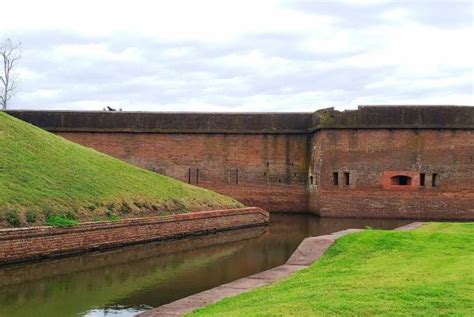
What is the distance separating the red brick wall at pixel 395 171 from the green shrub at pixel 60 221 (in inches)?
500

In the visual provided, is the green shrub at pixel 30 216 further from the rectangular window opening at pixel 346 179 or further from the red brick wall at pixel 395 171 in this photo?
the rectangular window opening at pixel 346 179

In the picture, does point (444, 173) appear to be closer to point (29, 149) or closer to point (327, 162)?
point (327, 162)

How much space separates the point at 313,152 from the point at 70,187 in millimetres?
12593

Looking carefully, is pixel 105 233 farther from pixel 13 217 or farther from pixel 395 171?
pixel 395 171

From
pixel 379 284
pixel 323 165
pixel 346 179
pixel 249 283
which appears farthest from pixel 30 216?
pixel 346 179

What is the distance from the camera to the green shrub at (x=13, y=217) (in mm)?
11398

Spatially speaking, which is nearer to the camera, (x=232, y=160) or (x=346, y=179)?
(x=346, y=179)

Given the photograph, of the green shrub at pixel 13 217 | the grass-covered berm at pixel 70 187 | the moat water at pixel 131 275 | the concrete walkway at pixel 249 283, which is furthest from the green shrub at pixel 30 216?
the concrete walkway at pixel 249 283

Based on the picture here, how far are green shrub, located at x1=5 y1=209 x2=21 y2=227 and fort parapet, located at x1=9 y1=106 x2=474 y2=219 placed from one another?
550 inches

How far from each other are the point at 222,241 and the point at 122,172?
4228 mm

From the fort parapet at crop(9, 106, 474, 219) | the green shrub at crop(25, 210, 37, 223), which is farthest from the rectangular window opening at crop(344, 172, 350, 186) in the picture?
the green shrub at crop(25, 210, 37, 223)

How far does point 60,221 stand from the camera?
482 inches

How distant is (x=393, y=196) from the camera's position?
23.0m

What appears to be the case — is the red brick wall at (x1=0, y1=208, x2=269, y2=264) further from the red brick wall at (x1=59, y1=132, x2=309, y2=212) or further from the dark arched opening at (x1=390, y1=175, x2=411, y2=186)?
the dark arched opening at (x1=390, y1=175, x2=411, y2=186)
